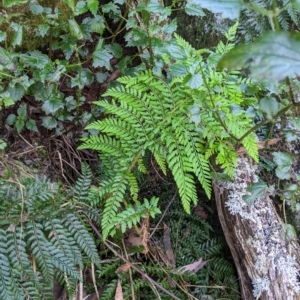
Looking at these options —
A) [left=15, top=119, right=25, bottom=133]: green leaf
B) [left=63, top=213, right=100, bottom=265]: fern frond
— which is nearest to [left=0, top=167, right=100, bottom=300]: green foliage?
[left=63, top=213, right=100, bottom=265]: fern frond

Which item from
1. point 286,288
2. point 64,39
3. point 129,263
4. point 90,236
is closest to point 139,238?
point 129,263

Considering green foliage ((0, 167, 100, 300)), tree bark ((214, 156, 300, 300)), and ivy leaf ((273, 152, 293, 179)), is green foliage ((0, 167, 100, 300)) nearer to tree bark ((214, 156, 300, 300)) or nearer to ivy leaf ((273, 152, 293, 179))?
tree bark ((214, 156, 300, 300))

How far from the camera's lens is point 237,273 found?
2.61m

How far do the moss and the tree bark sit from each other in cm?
151

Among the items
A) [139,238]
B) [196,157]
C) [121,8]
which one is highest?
[121,8]

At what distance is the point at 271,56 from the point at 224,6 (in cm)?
27

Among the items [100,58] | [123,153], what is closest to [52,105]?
[100,58]

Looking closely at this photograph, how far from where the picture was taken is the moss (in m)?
2.56

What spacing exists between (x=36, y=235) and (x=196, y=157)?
39.0 inches

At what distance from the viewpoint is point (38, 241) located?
2129 mm

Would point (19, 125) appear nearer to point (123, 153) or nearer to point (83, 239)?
point (123, 153)

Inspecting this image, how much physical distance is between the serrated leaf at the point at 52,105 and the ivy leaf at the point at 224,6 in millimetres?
1514

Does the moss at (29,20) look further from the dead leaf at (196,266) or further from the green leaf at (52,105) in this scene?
the dead leaf at (196,266)

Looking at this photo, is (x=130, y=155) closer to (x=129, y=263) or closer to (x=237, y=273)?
(x=129, y=263)
